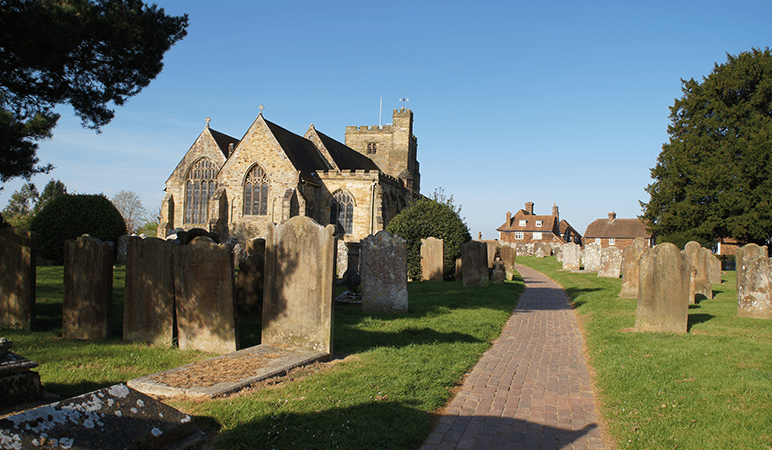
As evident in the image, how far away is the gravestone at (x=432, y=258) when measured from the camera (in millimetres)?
19219

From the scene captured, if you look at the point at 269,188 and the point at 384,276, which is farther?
the point at 269,188

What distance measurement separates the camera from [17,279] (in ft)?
25.3

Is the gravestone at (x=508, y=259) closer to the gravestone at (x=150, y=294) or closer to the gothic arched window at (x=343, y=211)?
the gothic arched window at (x=343, y=211)

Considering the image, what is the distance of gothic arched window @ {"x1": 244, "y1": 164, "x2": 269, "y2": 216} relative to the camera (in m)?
32.2

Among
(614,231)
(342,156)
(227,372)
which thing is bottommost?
(227,372)

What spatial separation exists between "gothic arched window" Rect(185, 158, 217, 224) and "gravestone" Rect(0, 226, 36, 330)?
28.4 m

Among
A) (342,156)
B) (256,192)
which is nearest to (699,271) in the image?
(256,192)

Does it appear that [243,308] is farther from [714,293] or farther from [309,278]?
[714,293]

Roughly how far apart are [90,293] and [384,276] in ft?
18.5

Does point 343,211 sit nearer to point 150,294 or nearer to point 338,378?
point 150,294

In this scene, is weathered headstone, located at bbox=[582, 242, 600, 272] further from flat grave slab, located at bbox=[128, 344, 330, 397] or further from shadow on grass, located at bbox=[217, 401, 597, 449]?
shadow on grass, located at bbox=[217, 401, 597, 449]

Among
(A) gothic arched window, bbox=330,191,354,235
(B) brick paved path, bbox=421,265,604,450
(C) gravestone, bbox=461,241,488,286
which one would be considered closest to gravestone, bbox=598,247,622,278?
(C) gravestone, bbox=461,241,488,286

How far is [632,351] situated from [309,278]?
5243mm

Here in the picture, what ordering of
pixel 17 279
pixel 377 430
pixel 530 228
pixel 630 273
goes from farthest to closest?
pixel 530 228
pixel 630 273
pixel 17 279
pixel 377 430
